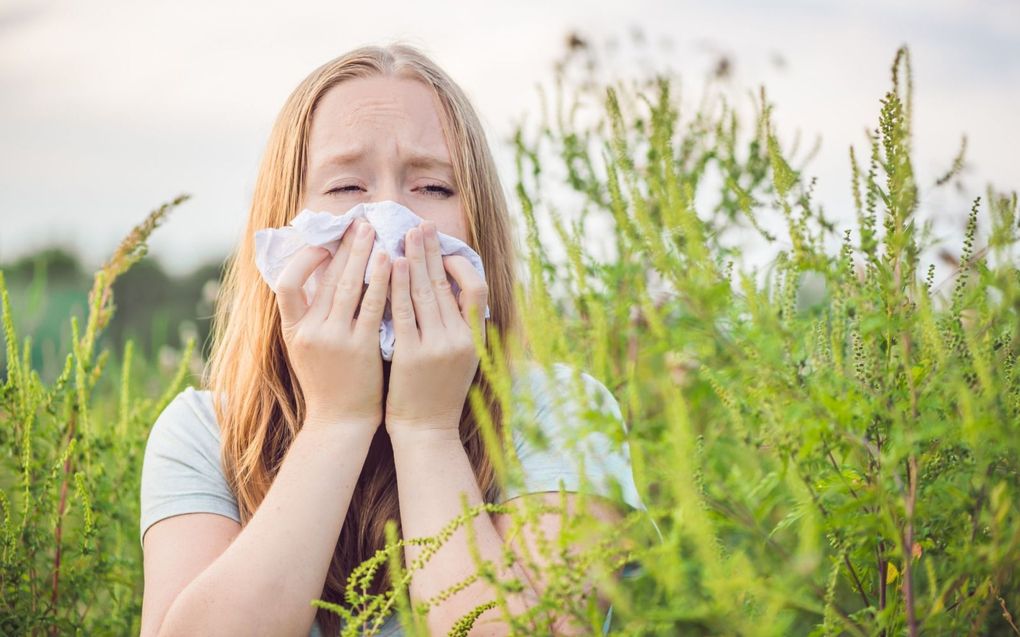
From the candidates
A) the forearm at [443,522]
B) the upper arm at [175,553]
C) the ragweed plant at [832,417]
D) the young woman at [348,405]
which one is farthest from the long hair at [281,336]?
the ragweed plant at [832,417]

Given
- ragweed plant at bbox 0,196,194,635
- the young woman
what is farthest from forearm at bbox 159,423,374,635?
ragweed plant at bbox 0,196,194,635

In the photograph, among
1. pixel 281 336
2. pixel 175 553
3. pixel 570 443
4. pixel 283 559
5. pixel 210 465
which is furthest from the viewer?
pixel 281 336

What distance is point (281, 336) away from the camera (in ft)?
7.30

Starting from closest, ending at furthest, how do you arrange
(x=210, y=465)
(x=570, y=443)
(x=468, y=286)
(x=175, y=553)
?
(x=570, y=443)
(x=175, y=553)
(x=468, y=286)
(x=210, y=465)

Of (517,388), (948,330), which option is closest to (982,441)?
(948,330)

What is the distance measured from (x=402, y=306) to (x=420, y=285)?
6cm

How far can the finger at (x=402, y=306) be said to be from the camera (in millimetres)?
1840

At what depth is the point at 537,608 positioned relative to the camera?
101cm

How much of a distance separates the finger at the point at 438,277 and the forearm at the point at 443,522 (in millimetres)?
253

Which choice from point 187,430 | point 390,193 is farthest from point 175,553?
point 390,193

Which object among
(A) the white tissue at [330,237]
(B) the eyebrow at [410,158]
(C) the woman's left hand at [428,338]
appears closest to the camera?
(C) the woman's left hand at [428,338]

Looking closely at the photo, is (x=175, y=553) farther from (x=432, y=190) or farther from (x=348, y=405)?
(x=432, y=190)

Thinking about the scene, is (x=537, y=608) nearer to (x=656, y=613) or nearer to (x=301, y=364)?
(x=656, y=613)

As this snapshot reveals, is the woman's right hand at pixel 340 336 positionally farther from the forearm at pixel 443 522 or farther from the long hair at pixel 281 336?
the long hair at pixel 281 336
